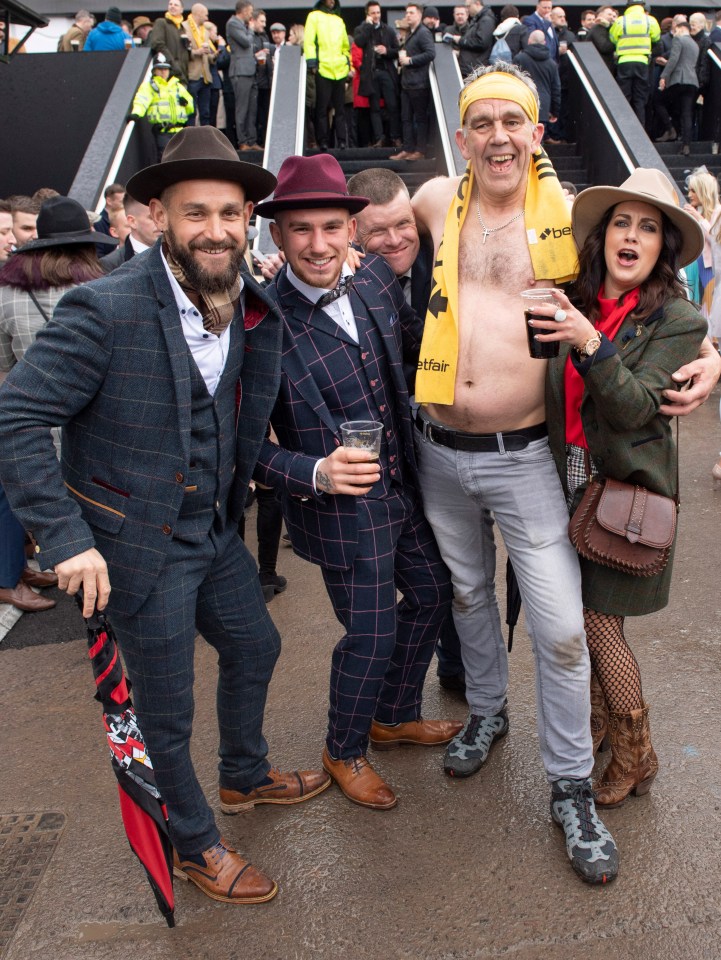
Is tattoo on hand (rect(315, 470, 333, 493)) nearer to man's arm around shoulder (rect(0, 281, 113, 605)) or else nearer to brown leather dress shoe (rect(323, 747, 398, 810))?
man's arm around shoulder (rect(0, 281, 113, 605))

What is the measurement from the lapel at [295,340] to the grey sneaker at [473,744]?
1.31 m

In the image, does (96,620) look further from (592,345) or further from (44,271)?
(44,271)

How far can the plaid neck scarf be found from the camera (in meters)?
2.50


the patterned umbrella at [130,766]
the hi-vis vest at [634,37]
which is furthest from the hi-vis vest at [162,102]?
the patterned umbrella at [130,766]

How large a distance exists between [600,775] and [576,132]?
11.5 m

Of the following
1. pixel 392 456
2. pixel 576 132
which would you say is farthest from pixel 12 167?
pixel 392 456

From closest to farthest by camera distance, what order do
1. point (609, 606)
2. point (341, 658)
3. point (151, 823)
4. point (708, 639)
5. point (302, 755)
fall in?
point (151, 823), point (609, 606), point (341, 658), point (302, 755), point (708, 639)

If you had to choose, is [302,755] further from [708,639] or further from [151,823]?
[708,639]

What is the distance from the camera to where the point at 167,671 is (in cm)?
258

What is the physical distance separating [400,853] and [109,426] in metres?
1.69

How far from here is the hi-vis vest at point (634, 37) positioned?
1211 cm

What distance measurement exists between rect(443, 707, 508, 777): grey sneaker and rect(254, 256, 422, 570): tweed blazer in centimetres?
88

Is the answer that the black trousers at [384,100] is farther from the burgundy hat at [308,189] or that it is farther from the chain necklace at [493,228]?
the burgundy hat at [308,189]

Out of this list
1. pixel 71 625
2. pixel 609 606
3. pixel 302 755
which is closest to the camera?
pixel 609 606
